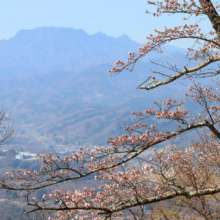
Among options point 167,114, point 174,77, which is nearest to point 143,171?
point 167,114

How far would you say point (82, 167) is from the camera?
187 inches

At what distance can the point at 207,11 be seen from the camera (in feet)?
15.7

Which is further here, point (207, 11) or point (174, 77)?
point (174, 77)

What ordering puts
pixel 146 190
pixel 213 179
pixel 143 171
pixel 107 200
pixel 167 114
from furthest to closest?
1. pixel 213 179
2. pixel 143 171
3. pixel 146 190
4. pixel 107 200
5. pixel 167 114

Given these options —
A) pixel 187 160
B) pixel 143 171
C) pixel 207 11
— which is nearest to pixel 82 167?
pixel 143 171

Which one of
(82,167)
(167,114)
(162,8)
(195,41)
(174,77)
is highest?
(162,8)

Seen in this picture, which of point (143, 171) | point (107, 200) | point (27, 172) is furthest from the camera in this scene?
point (143, 171)

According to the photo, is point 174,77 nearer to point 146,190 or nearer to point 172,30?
point 172,30

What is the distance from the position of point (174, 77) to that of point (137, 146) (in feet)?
5.46

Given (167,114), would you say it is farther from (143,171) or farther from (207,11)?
(143,171)

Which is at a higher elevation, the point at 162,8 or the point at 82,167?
the point at 162,8

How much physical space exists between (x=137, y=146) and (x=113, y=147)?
0.44 metres

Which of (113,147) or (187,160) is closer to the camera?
(113,147)

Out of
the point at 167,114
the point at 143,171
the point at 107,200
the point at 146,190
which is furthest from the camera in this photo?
the point at 143,171
